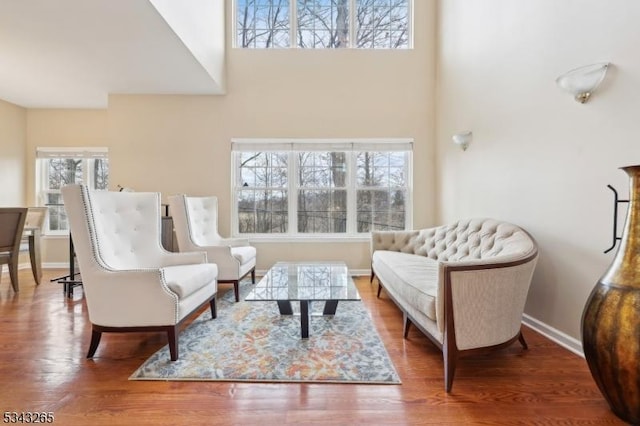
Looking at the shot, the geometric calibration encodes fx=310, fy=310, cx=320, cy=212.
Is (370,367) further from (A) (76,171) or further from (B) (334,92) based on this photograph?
(A) (76,171)

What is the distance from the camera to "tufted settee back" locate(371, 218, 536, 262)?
216 centimetres

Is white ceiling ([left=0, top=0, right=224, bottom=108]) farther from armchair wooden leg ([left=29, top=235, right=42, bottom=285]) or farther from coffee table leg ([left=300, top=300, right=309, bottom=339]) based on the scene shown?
coffee table leg ([left=300, top=300, right=309, bottom=339])

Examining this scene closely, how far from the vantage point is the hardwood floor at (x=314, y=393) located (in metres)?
1.46

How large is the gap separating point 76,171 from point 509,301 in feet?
19.8

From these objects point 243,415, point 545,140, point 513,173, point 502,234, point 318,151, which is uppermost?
point 318,151

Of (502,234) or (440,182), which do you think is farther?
(440,182)

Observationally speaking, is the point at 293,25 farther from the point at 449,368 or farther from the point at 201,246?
the point at 449,368

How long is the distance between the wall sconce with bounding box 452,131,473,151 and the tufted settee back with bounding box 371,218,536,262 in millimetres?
908

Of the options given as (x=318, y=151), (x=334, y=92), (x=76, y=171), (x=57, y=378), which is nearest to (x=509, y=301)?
(x=57, y=378)

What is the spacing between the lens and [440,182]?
430 cm

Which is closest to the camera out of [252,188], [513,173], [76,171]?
[513,173]

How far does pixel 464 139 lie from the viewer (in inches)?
135

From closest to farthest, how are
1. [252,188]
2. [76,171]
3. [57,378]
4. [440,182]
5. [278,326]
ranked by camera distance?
[57,378] → [278,326] → [440,182] → [252,188] → [76,171]

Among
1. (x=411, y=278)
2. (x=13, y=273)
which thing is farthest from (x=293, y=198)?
(x=13, y=273)
